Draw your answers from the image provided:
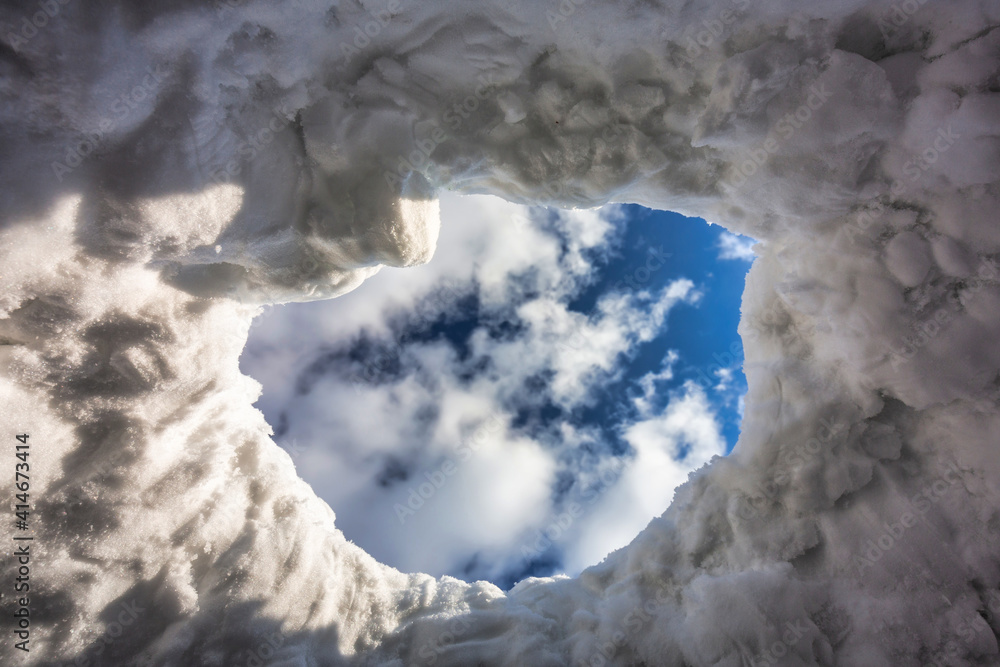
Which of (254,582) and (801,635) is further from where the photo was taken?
(254,582)

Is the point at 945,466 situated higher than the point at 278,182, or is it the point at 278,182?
the point at 278,182

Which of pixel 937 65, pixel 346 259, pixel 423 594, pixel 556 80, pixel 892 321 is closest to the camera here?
pixel 937 65

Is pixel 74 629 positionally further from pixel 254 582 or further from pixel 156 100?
pixel 156 100

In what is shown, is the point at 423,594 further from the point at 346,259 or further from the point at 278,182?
the point at 278,182

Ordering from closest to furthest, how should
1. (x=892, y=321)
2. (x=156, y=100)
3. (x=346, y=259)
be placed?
1. (x=156, y=100)
2. (x=892, y=321)
3. (x=346, y=259)

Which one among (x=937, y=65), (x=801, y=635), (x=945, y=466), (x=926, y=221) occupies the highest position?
(x=937, y=65)

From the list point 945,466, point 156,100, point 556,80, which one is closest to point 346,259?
point 156,100
